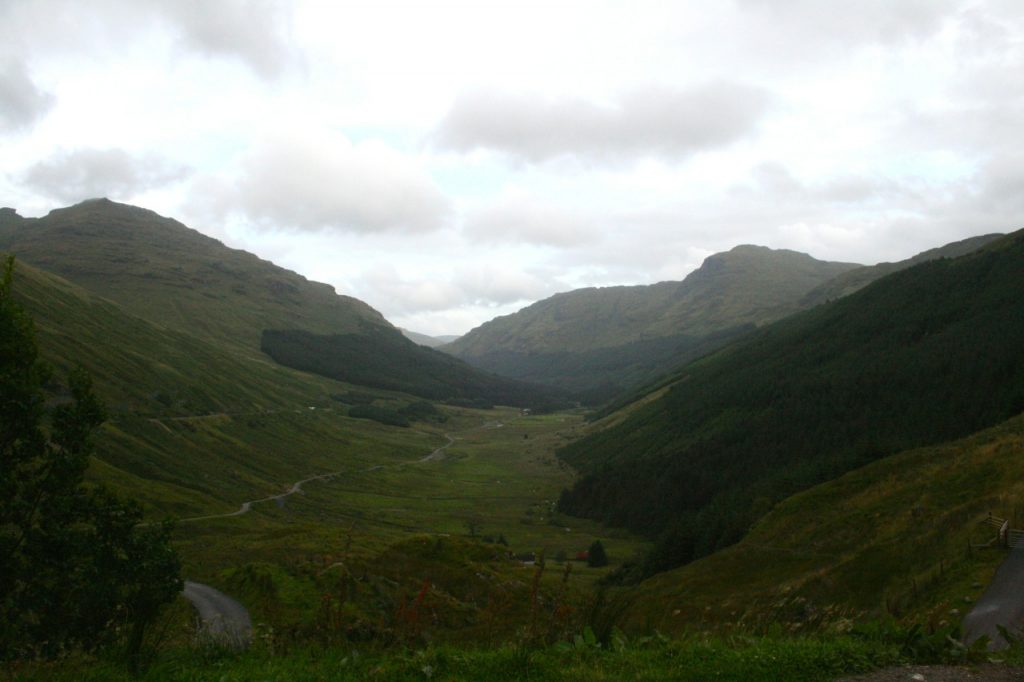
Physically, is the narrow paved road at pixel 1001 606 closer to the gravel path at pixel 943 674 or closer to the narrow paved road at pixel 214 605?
the gravel path at pixel 943 674

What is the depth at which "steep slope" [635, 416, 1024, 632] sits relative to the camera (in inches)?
941

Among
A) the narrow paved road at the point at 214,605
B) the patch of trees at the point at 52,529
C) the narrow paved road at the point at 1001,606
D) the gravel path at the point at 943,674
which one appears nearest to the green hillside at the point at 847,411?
the narrow paved road at the point at 214,605

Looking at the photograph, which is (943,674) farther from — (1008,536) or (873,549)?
(873,549)

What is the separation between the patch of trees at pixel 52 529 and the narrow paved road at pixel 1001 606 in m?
21.3

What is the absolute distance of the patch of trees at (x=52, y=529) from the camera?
14.3 meters

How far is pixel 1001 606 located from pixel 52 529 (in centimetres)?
2742

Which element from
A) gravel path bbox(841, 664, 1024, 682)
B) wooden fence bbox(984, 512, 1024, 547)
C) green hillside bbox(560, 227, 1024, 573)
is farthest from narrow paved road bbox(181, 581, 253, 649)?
green hillside bbox(560, 227, 1024, 573)

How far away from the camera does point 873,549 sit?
36.2m

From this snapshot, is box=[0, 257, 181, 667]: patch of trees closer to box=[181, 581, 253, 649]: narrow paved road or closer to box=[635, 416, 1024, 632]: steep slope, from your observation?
box=[635, 416, 1024, 632]: steep slope

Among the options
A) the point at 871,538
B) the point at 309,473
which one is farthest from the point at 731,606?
the point at 309,473

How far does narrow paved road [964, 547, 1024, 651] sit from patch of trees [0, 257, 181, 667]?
21.3 metres

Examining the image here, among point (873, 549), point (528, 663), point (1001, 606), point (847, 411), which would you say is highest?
point (528, 663)

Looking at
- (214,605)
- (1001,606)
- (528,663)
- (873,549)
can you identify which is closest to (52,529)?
(528,663)

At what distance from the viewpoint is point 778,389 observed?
19088 centimetres
